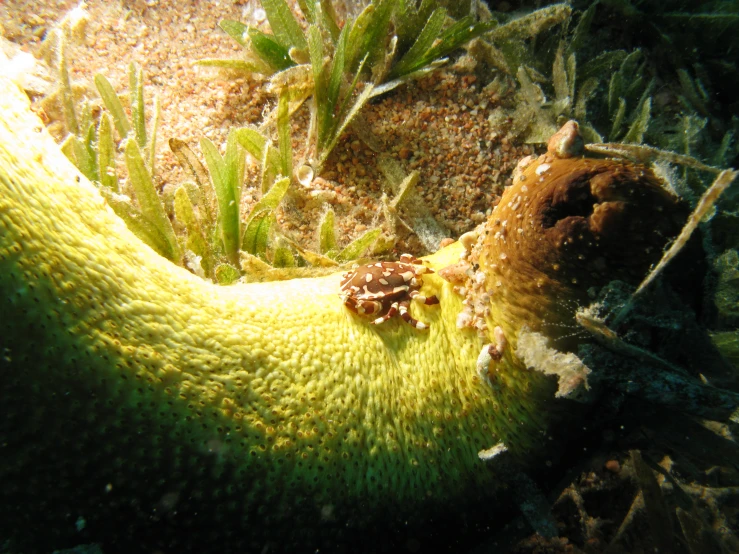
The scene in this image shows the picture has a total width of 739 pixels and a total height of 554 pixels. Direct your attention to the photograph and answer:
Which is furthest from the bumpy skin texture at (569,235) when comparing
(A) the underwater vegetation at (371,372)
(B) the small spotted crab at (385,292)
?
(B) the small spotted crab at (385,292)

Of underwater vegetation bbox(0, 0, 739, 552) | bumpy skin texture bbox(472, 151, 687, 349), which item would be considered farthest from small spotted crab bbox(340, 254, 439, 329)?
bumpy skin texture bbox(472, 151, 687, 349)

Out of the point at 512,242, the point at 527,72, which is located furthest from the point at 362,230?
the point at 527,72

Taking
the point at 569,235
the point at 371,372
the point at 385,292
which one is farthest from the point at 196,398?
the point at 569,235

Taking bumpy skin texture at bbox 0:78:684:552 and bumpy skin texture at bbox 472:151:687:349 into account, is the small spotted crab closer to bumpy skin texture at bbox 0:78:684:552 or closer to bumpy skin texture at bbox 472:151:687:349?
bumpy skin texture at bbox 0:78:684:552

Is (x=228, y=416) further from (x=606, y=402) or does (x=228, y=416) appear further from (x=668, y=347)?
(x=668, y=347)

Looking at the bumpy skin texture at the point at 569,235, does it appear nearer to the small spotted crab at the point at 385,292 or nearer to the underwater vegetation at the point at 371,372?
the underwater vegetation at the point at 371,372
